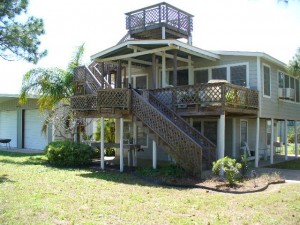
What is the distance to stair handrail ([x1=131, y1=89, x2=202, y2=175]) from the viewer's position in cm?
1167

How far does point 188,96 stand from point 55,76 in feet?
28.0

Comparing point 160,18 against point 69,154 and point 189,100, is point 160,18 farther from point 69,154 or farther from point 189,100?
point 69,154

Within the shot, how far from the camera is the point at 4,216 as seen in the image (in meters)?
7.09

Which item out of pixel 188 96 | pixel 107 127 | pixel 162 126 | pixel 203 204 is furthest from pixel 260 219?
pixel 107 127

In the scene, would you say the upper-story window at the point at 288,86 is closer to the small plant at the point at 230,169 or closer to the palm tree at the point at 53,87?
the small plant at the point at 230,169

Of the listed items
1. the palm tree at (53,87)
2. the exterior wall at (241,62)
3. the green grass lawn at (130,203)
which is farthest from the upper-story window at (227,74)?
the palm tree at (53,87)

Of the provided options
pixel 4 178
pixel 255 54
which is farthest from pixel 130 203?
pixel 255 54

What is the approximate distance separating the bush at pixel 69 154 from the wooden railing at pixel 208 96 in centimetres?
422

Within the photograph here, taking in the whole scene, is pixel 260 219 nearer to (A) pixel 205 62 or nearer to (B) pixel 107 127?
(A) pixel 205 62

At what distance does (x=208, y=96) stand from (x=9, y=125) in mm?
19220

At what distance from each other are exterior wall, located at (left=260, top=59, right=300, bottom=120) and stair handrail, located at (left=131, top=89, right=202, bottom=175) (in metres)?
5.55

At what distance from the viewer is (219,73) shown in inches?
655

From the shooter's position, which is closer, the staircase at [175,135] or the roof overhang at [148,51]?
the staircase at [175,135]

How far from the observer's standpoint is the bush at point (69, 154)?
15.5 metres
